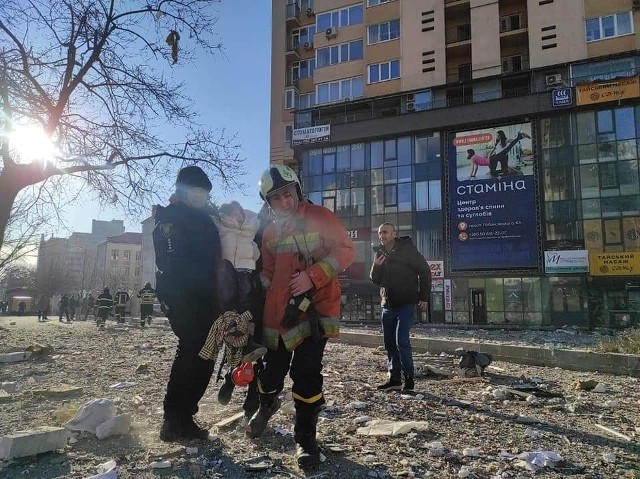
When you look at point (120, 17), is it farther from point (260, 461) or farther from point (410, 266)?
point (260, 461)

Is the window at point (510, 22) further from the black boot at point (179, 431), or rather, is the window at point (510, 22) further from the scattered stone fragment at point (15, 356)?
the black boot at point (179, 431)

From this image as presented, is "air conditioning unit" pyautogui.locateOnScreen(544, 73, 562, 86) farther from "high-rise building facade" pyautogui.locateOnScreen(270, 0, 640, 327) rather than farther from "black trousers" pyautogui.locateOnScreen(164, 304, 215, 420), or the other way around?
"black trousers" pyautogui.locateOnScreen(164, 304, 215, 420)

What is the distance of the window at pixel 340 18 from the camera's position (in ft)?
122

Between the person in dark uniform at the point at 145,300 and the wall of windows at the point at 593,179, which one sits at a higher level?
the wall of windows at the point at 593,179

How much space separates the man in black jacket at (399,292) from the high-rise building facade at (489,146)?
89.1ft

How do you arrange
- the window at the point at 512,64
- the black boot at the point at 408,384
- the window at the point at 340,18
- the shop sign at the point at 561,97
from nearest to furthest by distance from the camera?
the black boot at the point at 408,384
the shop sign at the point at 561,97
the window at the point at 512,64
the window at the point at 340,18

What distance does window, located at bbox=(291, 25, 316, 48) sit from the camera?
39.9 meters

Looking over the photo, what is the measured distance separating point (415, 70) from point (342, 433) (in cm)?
3358

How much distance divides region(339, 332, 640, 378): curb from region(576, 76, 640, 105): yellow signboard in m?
25.8

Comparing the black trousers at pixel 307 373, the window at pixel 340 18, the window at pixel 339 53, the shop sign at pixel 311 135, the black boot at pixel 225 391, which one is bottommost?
the black boot at pixel 225 391

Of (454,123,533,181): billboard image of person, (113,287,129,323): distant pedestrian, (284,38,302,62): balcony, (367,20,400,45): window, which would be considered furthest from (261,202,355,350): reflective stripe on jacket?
(284,38,302,62): balcony

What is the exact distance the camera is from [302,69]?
132 feet

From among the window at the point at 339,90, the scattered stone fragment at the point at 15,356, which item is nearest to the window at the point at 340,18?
the window at the point at 339,90

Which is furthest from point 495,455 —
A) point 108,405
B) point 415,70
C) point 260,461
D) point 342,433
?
point 415,70
